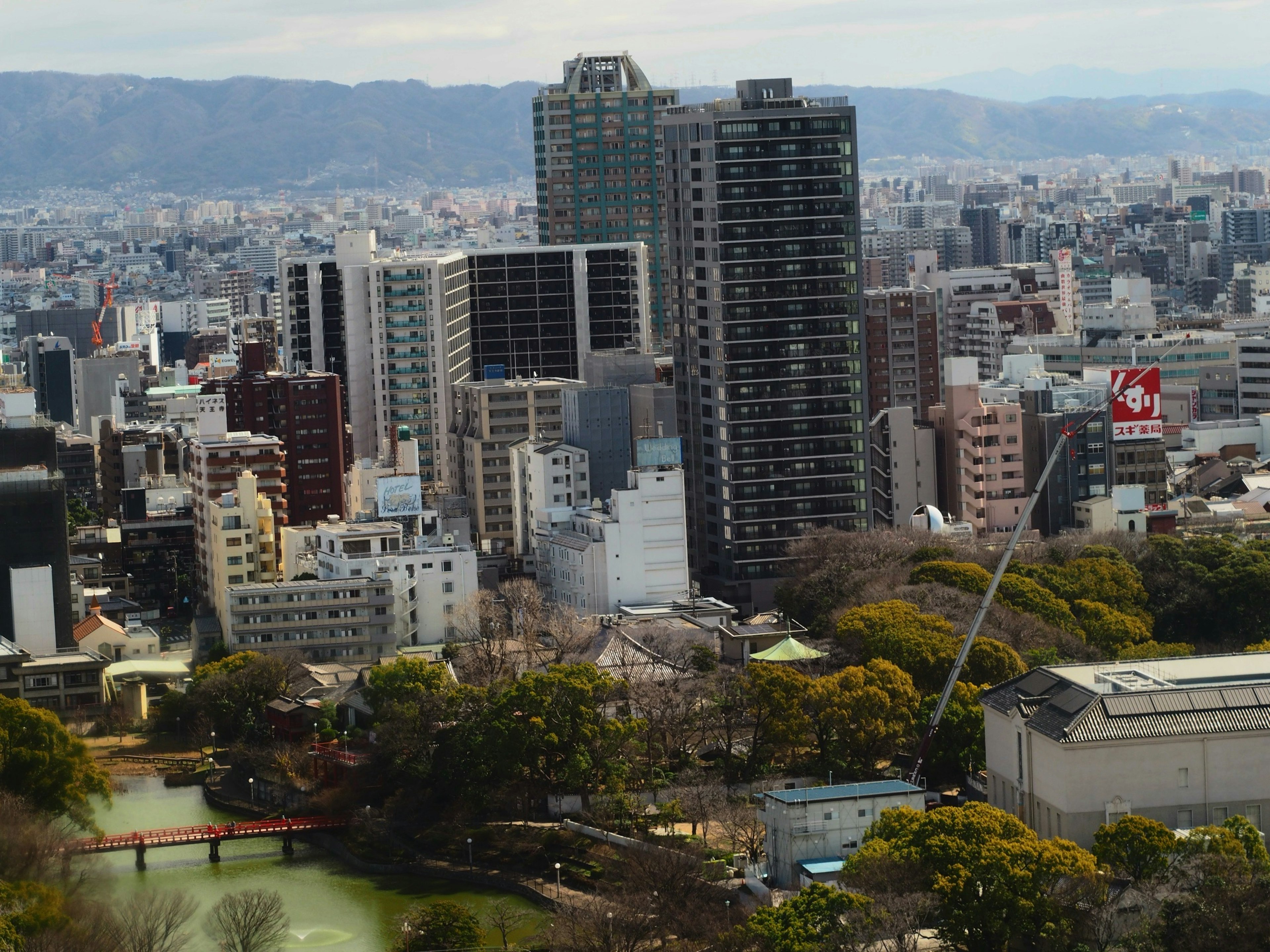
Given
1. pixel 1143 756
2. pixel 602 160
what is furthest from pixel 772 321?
pixel 602 160

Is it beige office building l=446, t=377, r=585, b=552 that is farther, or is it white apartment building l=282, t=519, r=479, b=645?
beige office building l=446, t=377, r=585, b=552

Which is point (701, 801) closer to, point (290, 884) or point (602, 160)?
point (290, 884)

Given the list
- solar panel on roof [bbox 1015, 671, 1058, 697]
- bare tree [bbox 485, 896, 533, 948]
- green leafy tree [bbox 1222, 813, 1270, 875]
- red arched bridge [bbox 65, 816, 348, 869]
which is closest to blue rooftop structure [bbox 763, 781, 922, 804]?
solar panel on roof [bbox 1015, 671, 1058, 697]

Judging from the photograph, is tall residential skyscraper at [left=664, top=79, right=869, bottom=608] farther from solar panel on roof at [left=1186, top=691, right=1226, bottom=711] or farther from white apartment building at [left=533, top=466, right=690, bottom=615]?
solar panel on roof at [left=1186, top=691, right=1226, bottom=711]

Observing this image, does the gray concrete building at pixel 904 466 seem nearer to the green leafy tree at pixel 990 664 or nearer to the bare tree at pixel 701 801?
the green leafy tree at pixel 990 664

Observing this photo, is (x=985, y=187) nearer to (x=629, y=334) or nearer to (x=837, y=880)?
(x=629, y=334)

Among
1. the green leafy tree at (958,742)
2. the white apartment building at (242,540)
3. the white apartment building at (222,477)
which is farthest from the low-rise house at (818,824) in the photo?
the white apartment building at (222,477)
